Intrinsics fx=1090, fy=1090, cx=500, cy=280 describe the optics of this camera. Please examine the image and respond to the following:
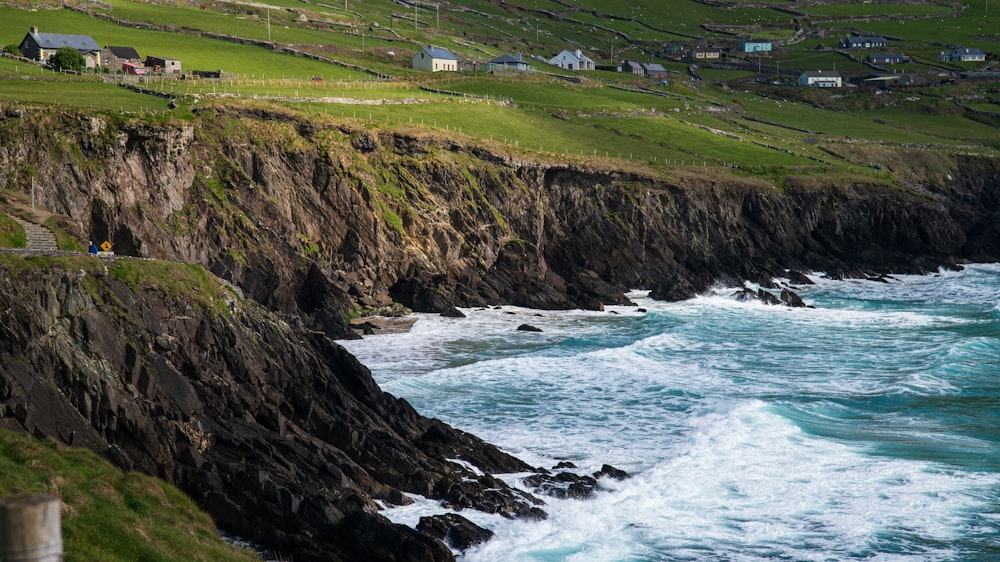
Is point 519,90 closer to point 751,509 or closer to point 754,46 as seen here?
point 751,509

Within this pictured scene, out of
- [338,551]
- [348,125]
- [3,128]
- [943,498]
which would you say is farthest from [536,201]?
[338,551]

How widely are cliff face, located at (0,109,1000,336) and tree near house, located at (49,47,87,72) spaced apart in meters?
19.5

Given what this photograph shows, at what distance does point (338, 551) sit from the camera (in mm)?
29297

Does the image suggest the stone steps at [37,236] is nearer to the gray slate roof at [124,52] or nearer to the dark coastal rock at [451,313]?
the dark coastal rock at [451,313]

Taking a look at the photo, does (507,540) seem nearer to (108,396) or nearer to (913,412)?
(108,396)

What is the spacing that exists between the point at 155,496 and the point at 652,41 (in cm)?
17186

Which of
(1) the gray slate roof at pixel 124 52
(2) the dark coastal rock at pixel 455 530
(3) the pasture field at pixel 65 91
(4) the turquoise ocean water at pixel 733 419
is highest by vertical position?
(1) the gray slate roof at pixel 124 52

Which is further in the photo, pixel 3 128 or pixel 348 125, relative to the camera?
pixel 348 125

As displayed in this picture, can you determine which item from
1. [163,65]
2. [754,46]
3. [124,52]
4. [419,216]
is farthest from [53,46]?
[754,46]

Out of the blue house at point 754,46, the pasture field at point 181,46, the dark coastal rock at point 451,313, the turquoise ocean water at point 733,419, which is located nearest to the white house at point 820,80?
the blue house at point 754,46

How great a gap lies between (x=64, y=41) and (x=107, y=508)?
2917 inches

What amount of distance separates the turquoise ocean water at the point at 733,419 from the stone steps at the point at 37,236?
15.4 meters

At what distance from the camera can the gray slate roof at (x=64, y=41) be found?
87.7 metres

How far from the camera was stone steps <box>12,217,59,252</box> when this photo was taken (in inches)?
1556
